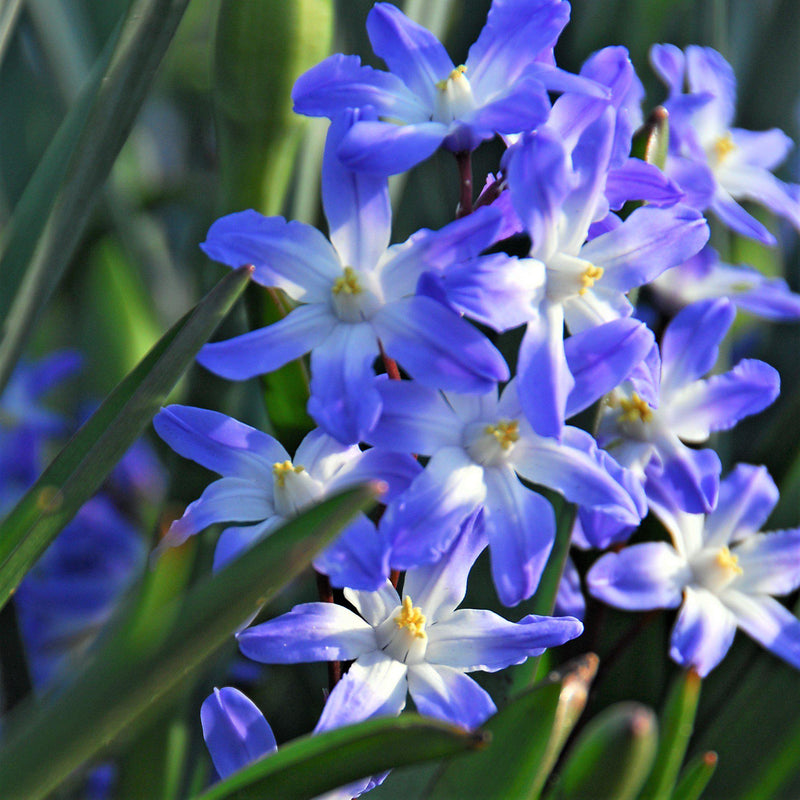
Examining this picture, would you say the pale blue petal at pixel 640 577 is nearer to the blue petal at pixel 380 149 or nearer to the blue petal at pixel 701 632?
the blue petal at pixel 701 632

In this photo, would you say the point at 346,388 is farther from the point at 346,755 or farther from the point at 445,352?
the point at 346,755

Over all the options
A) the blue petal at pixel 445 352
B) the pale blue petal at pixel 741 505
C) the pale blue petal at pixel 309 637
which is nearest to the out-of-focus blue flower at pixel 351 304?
the blue petal at pixel 445 352

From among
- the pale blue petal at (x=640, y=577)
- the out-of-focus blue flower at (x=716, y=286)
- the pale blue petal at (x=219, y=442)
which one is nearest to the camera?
the pale blue petal at (x=219, y=442)

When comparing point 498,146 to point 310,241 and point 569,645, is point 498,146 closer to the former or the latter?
point 310,241

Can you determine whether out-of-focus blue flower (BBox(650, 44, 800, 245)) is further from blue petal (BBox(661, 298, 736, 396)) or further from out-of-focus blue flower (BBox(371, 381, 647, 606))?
out-of-focus blue flower (BBox(371, 381, 647, 606))

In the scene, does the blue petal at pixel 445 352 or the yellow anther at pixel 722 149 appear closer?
the blue petal at pixel 445 352

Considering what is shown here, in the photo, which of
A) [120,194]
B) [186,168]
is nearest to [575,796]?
[120,194]

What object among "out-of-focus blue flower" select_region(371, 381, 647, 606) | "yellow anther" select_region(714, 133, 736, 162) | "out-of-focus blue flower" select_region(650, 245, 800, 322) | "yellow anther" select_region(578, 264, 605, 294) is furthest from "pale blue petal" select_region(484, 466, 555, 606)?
"yellow anther" select_region(714, 133, 736, 162)
